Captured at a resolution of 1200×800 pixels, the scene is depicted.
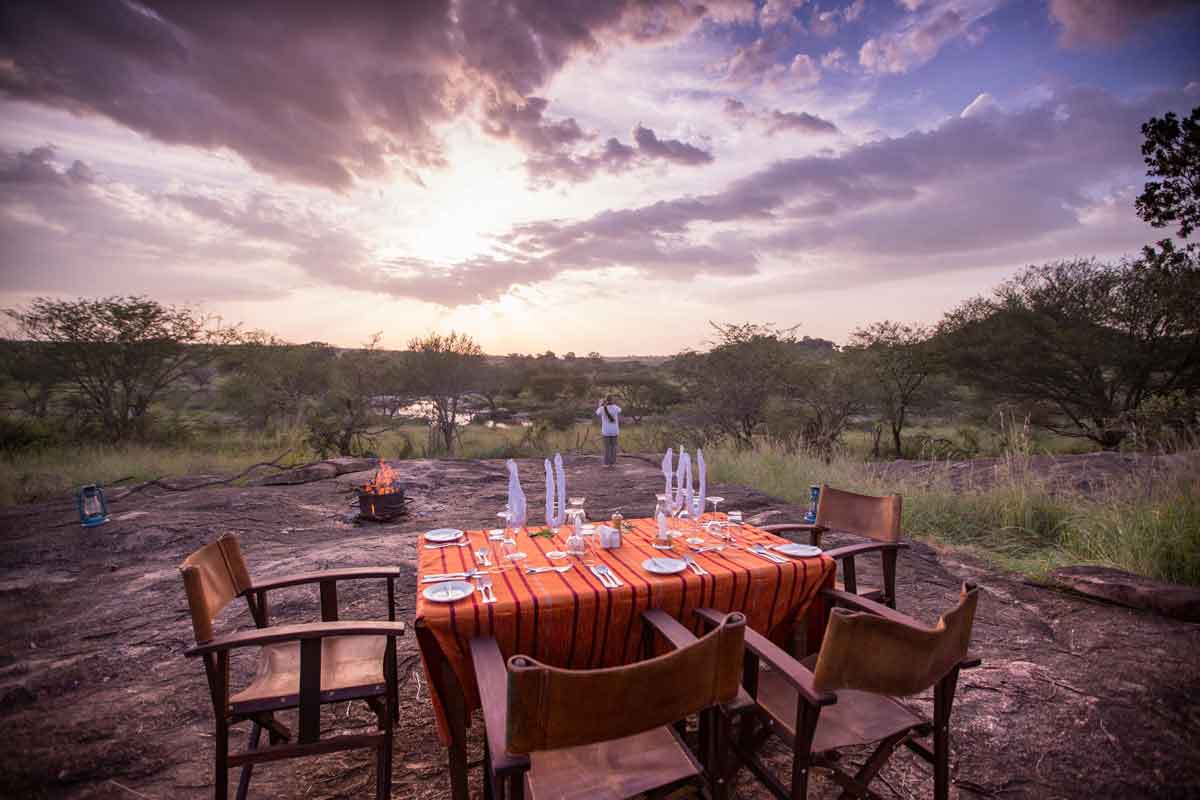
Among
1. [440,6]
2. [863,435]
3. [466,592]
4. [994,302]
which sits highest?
[440,6]

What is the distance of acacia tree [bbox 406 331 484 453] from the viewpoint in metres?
15.9

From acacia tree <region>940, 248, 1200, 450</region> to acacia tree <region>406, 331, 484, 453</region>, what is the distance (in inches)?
601

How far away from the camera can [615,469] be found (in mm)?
9633

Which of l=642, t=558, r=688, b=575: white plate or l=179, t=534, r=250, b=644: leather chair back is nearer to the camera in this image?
l=179, t=534, r=250, b=644: leather chair back

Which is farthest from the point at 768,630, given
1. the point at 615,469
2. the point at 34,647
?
the point at 615,469

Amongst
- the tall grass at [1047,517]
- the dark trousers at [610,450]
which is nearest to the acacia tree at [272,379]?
the dark trousers at [610,450]

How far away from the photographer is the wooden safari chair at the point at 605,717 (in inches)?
48.5

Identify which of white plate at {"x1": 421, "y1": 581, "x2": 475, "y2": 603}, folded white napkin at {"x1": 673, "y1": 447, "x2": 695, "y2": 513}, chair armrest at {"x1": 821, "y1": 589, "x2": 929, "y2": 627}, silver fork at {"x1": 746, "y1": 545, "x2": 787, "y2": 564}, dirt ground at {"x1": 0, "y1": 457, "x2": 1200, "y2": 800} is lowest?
dirt ground at {"x1": 0, "y1": 457, "x2": 1200, "y2": 800}

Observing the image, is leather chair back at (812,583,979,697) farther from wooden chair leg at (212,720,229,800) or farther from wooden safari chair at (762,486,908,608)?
wooden chair leg at (212,720,229,800)

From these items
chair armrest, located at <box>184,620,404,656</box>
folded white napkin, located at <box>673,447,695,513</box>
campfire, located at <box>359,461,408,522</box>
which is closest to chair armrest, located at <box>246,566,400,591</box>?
chair armrest, located at <box>184,620,404,656</box>

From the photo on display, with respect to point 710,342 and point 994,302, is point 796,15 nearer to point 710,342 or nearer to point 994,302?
point 710,342

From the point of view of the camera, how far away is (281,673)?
221 centimetres

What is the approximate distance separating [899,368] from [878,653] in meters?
18.0

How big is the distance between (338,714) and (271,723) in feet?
1.88
